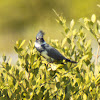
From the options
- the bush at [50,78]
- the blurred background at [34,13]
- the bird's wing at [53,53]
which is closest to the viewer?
the bush at [50,78]

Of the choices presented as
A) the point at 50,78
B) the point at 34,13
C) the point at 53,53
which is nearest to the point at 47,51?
the point at 53,53

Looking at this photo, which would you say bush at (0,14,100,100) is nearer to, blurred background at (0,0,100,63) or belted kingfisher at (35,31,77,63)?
belted kingfisher at (35,31,77,63)

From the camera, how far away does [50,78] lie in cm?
342

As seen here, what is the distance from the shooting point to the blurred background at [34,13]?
69.2 ft

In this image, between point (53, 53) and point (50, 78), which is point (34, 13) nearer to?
point (53, 53)

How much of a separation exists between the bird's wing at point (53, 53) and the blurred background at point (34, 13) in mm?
16383

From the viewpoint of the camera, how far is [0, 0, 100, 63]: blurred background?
2109 cm

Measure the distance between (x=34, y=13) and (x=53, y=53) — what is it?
20.4 meters

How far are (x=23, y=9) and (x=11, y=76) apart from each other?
20.1 metres

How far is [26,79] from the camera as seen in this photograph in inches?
134

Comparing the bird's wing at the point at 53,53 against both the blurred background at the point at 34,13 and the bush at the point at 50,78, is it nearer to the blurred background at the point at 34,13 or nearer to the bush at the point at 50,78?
the bush at the point at 50,78

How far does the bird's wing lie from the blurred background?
16.4 metres

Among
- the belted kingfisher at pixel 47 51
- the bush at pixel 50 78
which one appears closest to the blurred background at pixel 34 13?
the belted kingfisher at pixel 47 51

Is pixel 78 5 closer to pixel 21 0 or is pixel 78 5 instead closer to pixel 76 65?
pixel 21 0
